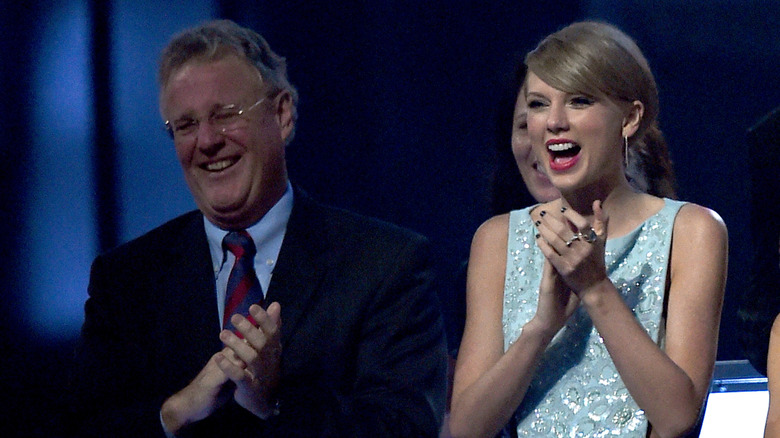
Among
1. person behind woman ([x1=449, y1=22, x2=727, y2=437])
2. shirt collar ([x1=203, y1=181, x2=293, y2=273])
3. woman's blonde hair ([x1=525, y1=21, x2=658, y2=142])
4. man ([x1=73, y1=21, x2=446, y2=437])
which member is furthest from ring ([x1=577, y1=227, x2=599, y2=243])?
shirt collar ([x1=203, y1=181, x2=293, y2=273])

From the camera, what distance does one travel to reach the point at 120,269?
213 centimetres

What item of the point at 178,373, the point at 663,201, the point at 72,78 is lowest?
the point at 178,373

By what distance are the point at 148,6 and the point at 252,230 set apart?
98cm

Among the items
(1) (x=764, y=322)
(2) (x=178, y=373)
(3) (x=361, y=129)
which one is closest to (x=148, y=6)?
(3) (x=361, y=129)

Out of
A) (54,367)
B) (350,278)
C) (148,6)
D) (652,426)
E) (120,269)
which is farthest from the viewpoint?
(148,6)

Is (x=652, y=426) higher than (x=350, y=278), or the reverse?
(x=350, y=278)

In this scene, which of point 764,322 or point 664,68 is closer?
point 764,322

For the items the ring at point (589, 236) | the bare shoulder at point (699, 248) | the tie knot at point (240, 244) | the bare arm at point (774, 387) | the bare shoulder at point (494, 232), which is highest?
the tie knot at point (240, 244)

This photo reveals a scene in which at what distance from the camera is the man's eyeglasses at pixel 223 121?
208 centimetres

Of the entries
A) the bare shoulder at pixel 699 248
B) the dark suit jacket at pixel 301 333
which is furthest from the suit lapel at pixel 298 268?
the bare shoulder at pixel 699 248

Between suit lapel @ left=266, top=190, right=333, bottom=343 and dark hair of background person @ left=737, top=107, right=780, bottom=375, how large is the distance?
2.87ft

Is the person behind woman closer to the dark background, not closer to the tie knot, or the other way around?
the tie knot

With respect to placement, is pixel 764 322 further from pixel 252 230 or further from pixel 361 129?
pixel 361 129

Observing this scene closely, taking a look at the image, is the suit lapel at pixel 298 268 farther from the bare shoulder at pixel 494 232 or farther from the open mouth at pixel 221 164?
the bare shoulder at pixel 494 232
